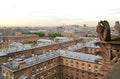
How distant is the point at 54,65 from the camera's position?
41094mm

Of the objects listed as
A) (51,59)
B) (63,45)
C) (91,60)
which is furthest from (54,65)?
(63,45)

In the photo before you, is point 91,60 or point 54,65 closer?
point 91,60

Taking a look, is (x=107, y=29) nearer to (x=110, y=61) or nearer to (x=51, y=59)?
(x=110, y=61)

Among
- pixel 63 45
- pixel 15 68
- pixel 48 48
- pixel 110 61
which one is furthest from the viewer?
pixel 63 45

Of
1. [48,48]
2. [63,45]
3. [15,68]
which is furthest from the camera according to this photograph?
[63,45]

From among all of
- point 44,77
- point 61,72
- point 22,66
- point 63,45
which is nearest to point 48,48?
point 63,45

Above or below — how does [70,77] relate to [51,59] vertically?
below

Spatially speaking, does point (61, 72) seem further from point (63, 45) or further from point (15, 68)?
point (63, 45)

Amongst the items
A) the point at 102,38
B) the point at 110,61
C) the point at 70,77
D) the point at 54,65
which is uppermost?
the point at 102,38

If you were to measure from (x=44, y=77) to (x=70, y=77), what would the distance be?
6935 mm

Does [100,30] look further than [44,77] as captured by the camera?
No

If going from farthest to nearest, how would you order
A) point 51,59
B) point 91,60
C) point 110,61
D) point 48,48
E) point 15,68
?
point 48,48
point 51,59
point 91,60
point 15,68
point 110,61

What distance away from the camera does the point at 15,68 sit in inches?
1276

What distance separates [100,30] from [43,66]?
32.8m
